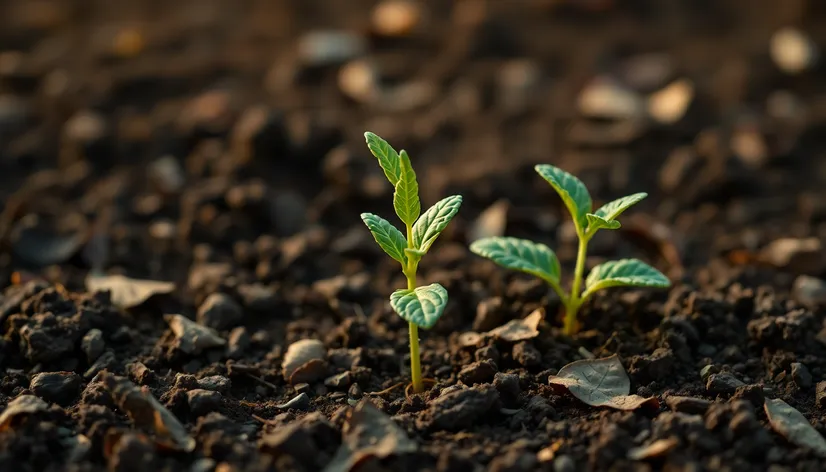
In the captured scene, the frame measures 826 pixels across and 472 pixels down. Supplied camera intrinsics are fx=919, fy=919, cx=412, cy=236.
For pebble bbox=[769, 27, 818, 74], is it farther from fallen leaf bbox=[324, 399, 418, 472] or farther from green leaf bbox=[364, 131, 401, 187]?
fallen leaf bbox=[324, 399, 418, 472]

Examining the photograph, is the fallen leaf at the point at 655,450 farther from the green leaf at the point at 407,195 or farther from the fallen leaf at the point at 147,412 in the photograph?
the fallen leaf at the point at 147,412

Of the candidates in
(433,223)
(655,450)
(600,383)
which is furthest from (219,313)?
(655,450)

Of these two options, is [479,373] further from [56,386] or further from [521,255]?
[56,386]

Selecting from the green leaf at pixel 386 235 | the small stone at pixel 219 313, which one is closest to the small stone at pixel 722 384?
the green leaf at pixel 386 235

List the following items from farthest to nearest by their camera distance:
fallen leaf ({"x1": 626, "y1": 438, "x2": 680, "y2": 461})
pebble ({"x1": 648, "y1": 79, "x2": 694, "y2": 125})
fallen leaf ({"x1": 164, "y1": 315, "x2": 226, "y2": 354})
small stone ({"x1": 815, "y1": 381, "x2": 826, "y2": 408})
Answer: pebble ({"x1": 648, "y1": 79, "x2": 694, "y2": 125}) < fallen leaf ({"x1": 164, "y1": 315, "x2": 226, "y2": 354}) < small stone ({"x1": 815, "y1": 381, "x2": 826, "y2": 408}) < fallen leaf ({"x1": 626, "y1": 438, "x2": 680, "y2": 461})

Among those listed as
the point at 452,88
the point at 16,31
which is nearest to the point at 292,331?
the point at 452,88

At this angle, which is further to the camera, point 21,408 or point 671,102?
point 671,102

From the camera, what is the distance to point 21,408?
5.64ft

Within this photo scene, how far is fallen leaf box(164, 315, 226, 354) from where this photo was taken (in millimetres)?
2049

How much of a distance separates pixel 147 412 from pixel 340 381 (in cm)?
42

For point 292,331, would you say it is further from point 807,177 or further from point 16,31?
point 16,31

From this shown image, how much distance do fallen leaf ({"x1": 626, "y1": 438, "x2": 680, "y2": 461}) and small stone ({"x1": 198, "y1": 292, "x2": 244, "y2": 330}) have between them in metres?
1.03

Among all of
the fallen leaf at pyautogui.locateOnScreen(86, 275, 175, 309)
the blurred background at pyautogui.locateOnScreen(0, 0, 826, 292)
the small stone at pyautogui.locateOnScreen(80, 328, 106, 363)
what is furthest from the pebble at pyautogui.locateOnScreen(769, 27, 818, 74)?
the small stone at pyautogui.locateOnScreen(80, 328, 106, 363)

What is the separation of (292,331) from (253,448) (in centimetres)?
58
